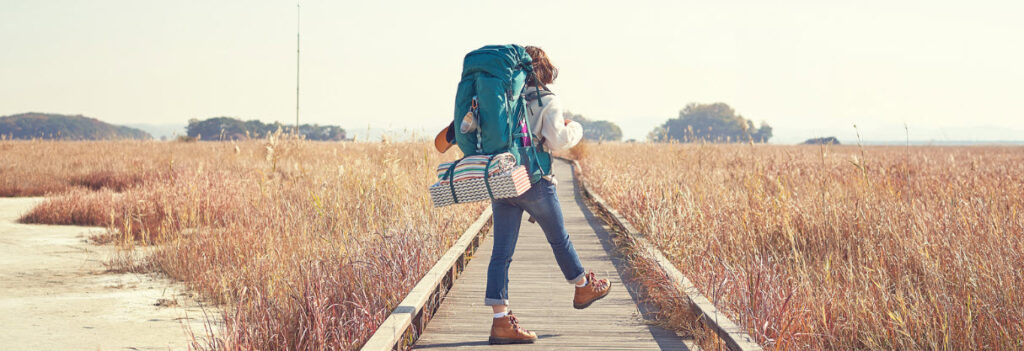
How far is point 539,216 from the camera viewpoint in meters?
4.08

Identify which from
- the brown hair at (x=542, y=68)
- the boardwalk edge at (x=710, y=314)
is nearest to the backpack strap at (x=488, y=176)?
the brown hair at (x=542, y=68)

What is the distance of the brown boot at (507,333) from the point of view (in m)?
4.27

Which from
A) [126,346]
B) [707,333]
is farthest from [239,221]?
[707,333]

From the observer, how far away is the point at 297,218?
8.98m

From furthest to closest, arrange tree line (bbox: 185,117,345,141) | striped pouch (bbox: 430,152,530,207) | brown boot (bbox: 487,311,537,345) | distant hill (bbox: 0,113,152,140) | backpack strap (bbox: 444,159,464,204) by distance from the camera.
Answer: distant hill (bbox: 0,113,152,140)
tree line (bbox: 185,117,345,141)
brown boot (bbox: 487,311,537,345)
backpack strap (bbox: 444,159,464,204)
striped pouch (bbox: 430,152,530,207)

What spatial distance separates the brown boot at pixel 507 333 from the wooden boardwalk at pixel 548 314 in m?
0.04

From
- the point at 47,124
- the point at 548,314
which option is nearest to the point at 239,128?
the point at 47,124

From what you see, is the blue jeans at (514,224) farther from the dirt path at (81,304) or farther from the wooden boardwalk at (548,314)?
the dirt path at (81,304)

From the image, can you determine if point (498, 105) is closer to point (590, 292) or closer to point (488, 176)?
point (488, 176)

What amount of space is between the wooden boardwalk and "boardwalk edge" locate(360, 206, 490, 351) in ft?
0.24

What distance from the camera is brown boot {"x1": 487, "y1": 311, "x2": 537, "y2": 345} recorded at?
4.27 meters

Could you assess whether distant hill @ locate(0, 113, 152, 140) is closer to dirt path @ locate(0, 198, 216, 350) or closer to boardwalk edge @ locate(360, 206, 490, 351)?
dirt path @ locate(0, 198, 216, 350)

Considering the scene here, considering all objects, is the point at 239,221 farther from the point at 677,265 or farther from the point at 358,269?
the point at 677,265

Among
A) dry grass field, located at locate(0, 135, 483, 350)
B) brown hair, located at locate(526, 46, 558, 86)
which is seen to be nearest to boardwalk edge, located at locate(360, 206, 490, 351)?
dry grass field, located at locate(0, 135, 483, 350)
